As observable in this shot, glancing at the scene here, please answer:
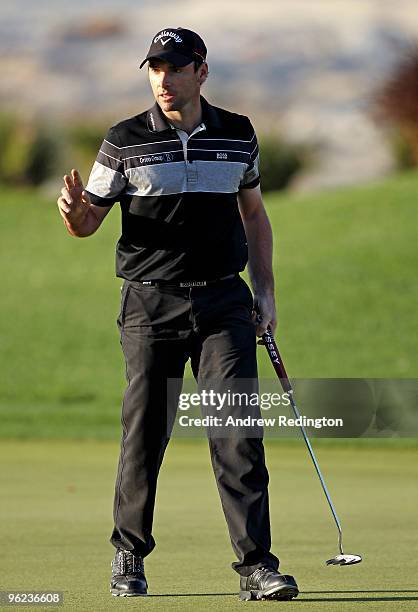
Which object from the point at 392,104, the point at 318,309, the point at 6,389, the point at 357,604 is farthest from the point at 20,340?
the point at 357,604

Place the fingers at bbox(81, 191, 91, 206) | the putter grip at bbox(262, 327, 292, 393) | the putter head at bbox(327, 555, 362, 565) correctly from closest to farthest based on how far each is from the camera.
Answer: the fingers at bbox(81, 191, 91, 206)
the putter head at bbox(327, 555, 362, 565)
the putter grip at bbox(262, 327, 292, 393)

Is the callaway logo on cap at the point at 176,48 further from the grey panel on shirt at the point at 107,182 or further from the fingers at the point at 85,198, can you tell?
the fingers at the point at 85,198

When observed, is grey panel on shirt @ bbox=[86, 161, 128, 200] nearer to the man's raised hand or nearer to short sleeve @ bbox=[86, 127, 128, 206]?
short sleeve @ bbox=[86, 127, 128, 206]

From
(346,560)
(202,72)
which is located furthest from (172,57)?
(346,560)

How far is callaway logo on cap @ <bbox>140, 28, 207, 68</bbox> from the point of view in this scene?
235 inches

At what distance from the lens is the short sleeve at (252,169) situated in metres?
6.19

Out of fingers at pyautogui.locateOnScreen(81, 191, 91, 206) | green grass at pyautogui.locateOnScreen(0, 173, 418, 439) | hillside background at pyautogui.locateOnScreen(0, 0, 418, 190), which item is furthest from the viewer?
hillside background at pyautogui.locateOnScreen(0, 0, 418, 190)

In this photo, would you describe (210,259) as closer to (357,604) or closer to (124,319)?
(124,319)

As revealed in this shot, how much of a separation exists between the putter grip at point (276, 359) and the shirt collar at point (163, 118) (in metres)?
0.83

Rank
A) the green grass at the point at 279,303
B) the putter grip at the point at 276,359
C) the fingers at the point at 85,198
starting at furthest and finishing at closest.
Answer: the green grass at the point at 279,303
the putter grip at the point at 276,359
the fingers at the point at 85,198

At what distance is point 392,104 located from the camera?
33562 mm

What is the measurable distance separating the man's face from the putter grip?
954 millimetres

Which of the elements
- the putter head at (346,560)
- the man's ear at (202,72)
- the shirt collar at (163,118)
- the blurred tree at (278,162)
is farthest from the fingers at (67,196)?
the blurred tree at (278,162)

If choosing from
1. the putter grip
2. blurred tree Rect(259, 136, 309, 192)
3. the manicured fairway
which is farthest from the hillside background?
the putter grip
